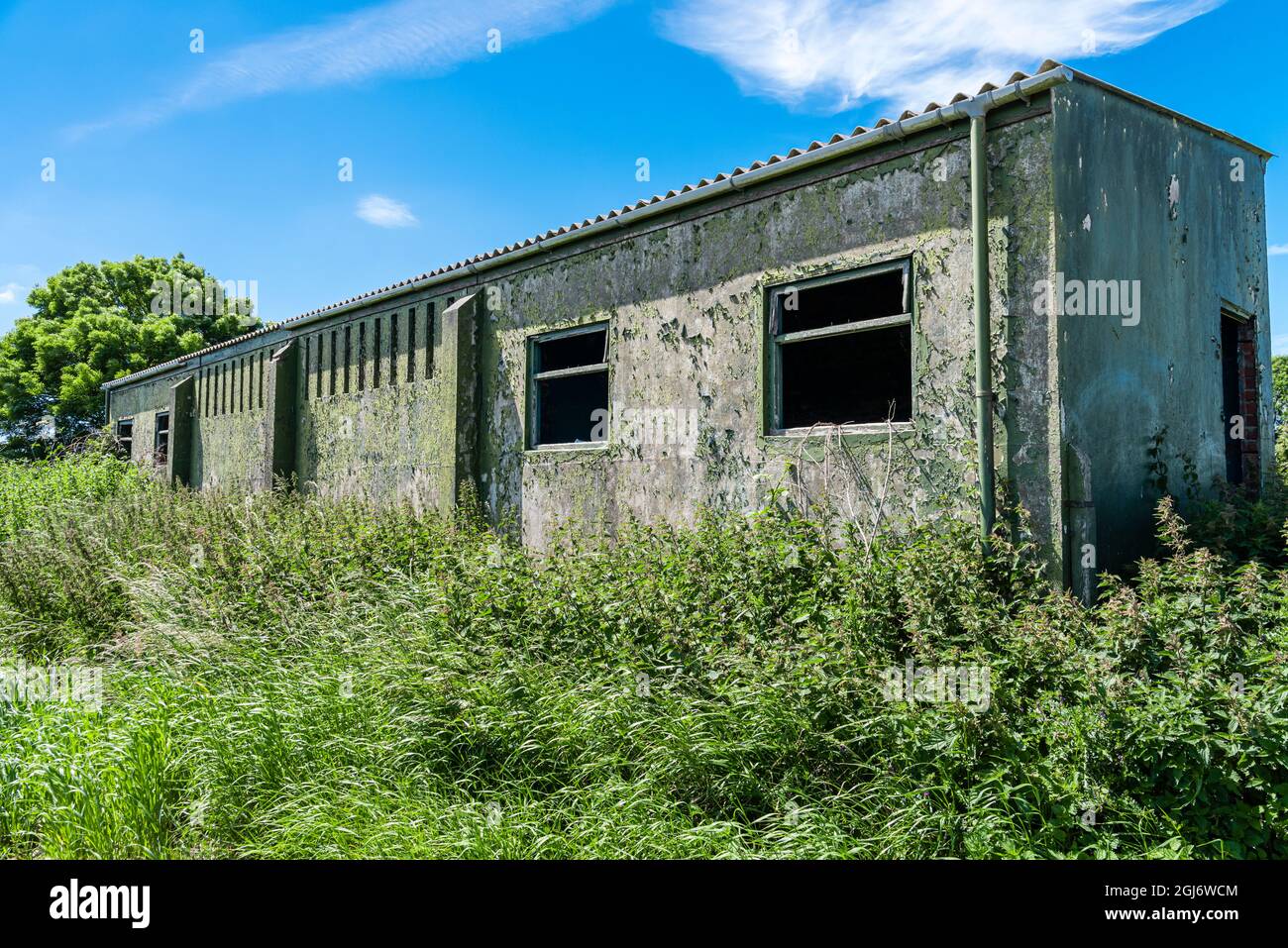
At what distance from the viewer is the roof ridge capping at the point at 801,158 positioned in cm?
553

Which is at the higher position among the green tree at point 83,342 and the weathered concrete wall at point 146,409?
the green tree at point 83,342

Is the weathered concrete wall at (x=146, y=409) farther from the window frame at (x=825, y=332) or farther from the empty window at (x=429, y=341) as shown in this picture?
the window frame at (x=825, y=332)

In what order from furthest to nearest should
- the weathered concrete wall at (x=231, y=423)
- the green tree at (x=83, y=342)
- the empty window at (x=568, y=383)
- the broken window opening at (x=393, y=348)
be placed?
1. the green tree at (x=83, y=342)
2. the weathered concrete wall at (x=231, y=423)
3. the broken window opening at (x=393, y=348)
4. the empty window at (x=568, y=383)

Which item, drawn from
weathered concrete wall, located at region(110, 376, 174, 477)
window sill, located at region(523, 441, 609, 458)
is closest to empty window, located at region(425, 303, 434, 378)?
window sill, located at region(523, 441, 609, 458)

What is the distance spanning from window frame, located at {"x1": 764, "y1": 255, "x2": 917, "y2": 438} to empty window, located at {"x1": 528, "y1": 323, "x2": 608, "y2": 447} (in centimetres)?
204

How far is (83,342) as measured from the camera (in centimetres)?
2831

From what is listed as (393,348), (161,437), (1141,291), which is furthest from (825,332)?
(161,437)

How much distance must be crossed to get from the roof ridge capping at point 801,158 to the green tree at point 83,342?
2098cm

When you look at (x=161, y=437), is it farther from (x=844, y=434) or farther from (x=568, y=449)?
(x=844, y=434)

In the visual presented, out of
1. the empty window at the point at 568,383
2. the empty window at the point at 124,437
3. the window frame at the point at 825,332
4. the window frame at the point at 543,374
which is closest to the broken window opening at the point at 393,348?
the empty window at the point at 568,383

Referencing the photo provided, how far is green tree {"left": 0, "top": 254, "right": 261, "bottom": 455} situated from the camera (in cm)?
2786

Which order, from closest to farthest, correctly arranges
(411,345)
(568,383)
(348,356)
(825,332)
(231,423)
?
1. (825,332)
2. (411,345)
3. (568,383)
4. (348,356)
5. (231,423)

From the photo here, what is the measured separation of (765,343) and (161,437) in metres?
16.6
